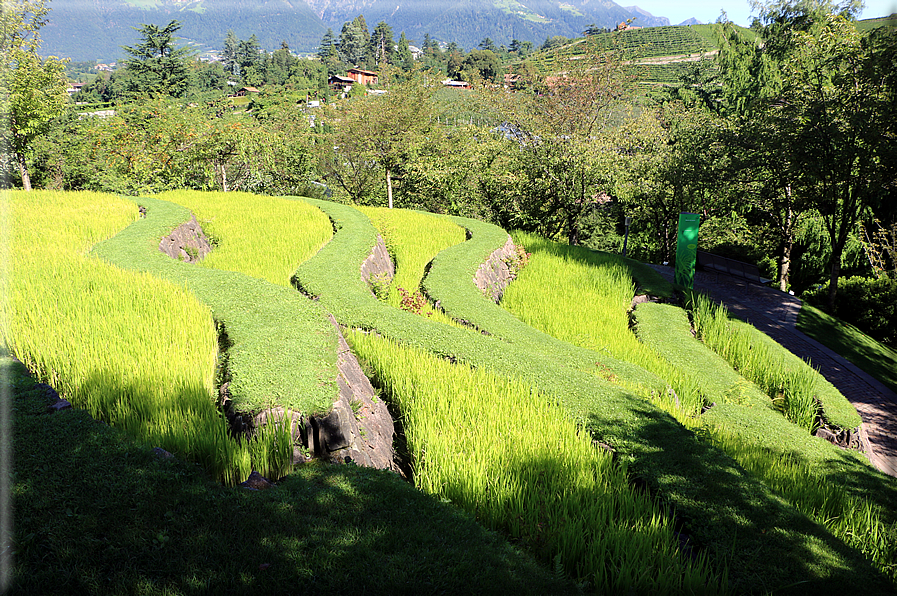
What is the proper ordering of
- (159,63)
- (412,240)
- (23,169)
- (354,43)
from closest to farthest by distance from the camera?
1. (412,240)
2. (23,169)
3. (159,63)
4. (354,43)

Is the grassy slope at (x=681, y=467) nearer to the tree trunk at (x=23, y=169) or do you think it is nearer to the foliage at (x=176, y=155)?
the tree trunk at (x=23, y=169)

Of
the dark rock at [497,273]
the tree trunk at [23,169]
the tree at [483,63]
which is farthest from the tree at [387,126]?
the tree at [483,63]

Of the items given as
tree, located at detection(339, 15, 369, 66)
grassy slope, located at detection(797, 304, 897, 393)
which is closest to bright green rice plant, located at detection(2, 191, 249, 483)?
grassy slope, located at detection(797, 304, 897, 393)

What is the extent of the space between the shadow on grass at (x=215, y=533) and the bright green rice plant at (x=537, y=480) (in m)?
0.35

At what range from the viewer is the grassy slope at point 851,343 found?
9.96 m

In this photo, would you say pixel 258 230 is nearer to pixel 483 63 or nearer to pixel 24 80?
pixel 24 80

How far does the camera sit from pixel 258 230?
1202cm

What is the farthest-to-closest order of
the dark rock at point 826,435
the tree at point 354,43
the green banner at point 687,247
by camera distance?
the tree at point 354,43 < the green banner at point 687,247 < the dark rock at point 826,435

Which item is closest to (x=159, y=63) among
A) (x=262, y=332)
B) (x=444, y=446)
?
(x=262, y=332)

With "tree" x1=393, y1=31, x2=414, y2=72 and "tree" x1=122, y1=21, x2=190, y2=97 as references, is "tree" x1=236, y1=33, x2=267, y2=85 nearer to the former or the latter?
"tree" x1=393, y1=31, x2=414, y2=72

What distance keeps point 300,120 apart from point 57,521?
87.5ft

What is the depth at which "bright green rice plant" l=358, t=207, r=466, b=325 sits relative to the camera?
32.7 feet

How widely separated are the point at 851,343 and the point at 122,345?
1385 centimetres

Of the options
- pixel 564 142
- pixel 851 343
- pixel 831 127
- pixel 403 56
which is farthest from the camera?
pixel 403 56
